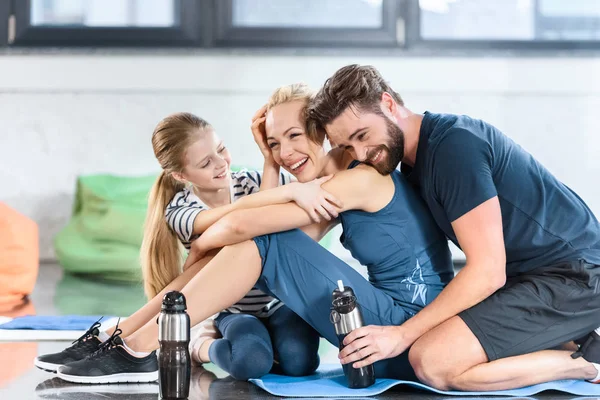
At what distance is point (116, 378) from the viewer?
215cm

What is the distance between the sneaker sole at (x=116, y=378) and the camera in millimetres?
2139

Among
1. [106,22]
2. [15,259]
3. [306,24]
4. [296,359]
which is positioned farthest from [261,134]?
[106,22]

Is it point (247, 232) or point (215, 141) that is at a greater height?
point (215, 141)

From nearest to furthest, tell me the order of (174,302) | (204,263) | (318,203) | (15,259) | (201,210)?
1. (174,302)
2. (318,203)
3. (204,263)
4. (201,210)
5. (15,259)

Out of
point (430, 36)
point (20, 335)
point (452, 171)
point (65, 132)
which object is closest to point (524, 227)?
point (452, 171)

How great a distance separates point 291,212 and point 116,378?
0.62m

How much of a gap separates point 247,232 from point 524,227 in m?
0.67

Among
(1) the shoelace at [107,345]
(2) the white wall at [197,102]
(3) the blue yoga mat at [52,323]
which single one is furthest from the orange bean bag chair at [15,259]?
(1) the shoelace at [107,345]

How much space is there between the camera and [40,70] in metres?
5.25

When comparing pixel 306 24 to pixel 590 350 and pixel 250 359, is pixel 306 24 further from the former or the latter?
pixel 590 350

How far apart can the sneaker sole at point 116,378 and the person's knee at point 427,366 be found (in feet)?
2.20

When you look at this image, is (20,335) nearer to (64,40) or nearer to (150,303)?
(150,303)

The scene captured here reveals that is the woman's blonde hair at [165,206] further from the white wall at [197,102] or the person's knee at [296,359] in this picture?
the white wall at [197,102]

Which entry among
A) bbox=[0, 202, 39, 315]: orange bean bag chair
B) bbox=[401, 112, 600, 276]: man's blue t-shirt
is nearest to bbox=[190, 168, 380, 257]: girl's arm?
bbox=[401, 112, 600, 276]: man's blue t-shirt
